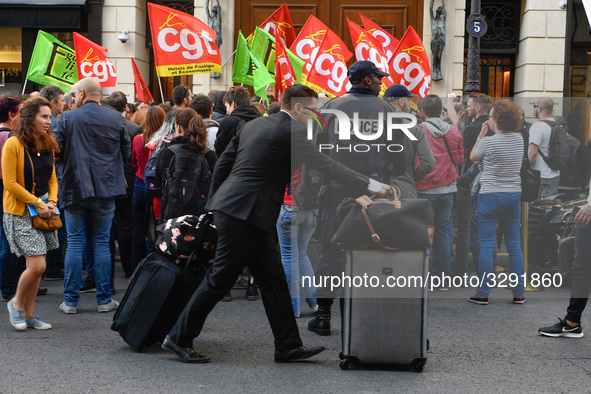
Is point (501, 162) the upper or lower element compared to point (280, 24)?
lower

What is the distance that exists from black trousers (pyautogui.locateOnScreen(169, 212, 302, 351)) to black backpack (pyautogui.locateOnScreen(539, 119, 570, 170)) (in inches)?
84.8

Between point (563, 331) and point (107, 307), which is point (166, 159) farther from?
point (563, 331)

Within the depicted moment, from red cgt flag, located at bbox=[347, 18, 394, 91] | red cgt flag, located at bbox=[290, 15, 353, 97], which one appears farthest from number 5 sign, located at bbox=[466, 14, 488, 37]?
red cgt flag, located at bbox=[290, 15, 353, 97]

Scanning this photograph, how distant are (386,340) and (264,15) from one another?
11.6 meters

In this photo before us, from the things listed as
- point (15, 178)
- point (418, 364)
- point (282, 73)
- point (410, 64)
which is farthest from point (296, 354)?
point (410, 64)

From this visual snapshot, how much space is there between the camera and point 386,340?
518 cm

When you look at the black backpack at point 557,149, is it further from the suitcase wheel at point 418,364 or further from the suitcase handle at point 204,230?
the suitcase handle at point 204,230

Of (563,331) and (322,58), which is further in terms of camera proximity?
(322,58)

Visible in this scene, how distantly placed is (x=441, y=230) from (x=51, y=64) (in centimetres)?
775

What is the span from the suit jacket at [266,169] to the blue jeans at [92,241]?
1.91m

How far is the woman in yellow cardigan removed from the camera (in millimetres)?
6160

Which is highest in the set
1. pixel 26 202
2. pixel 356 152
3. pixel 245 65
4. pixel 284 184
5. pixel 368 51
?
pixel 368 51

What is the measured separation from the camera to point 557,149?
5.71 m

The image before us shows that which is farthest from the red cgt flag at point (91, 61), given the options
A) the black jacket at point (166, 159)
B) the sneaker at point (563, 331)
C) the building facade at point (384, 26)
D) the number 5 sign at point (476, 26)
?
the sneaker at point (563, 331)
